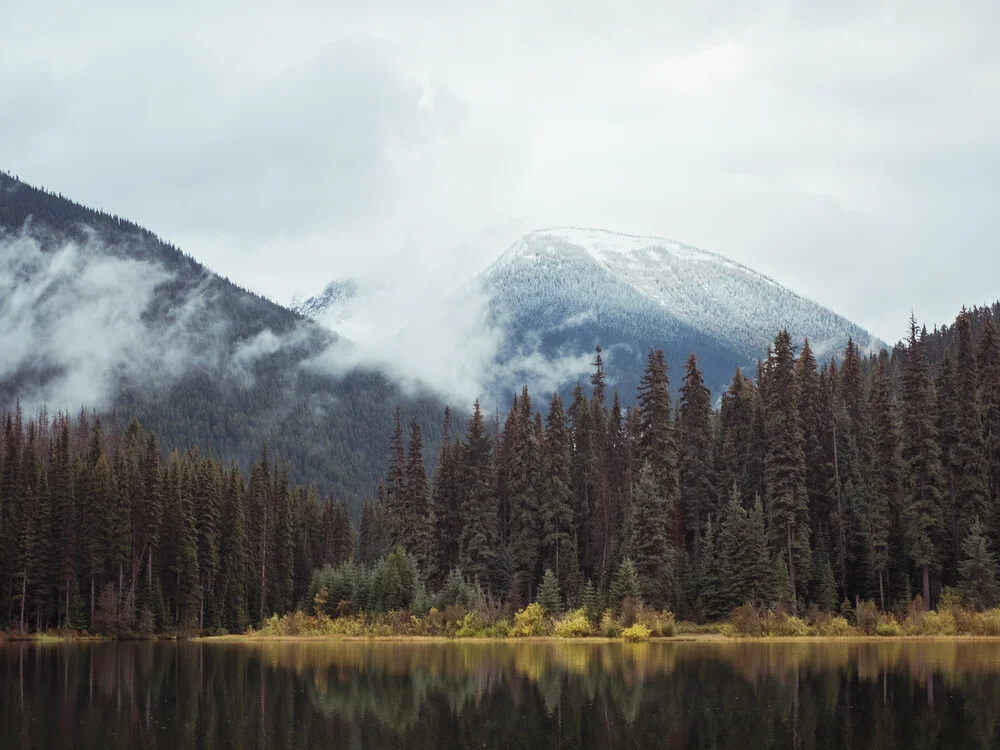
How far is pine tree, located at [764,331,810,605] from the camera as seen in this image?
84500mm

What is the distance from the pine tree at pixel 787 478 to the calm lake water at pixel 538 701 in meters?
17.9

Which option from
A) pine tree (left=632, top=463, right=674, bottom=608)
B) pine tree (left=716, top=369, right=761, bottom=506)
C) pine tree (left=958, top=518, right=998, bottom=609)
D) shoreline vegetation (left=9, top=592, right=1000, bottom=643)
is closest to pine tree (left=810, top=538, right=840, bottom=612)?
shoreline vegetation (left=9, top=592, right=1000, bottom=643)

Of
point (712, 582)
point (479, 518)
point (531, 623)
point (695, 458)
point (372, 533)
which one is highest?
point (695, 458)

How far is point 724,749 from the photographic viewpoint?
2862 centimetres

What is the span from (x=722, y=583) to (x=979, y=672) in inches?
1539

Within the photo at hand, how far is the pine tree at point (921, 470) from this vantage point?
80.8 metres

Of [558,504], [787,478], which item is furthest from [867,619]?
[558,504]

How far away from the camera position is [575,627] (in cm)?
8112

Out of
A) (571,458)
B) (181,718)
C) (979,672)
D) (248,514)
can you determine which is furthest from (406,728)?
(248,514)

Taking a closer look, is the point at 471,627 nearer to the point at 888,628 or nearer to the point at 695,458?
the point at 695,458

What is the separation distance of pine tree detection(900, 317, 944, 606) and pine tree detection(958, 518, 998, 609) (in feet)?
12.6

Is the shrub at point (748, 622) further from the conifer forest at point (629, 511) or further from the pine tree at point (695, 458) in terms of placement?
the pine tree at point (695, 458)

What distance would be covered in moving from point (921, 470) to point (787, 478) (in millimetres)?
9858

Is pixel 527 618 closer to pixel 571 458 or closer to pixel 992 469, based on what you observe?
pixel 571 458
